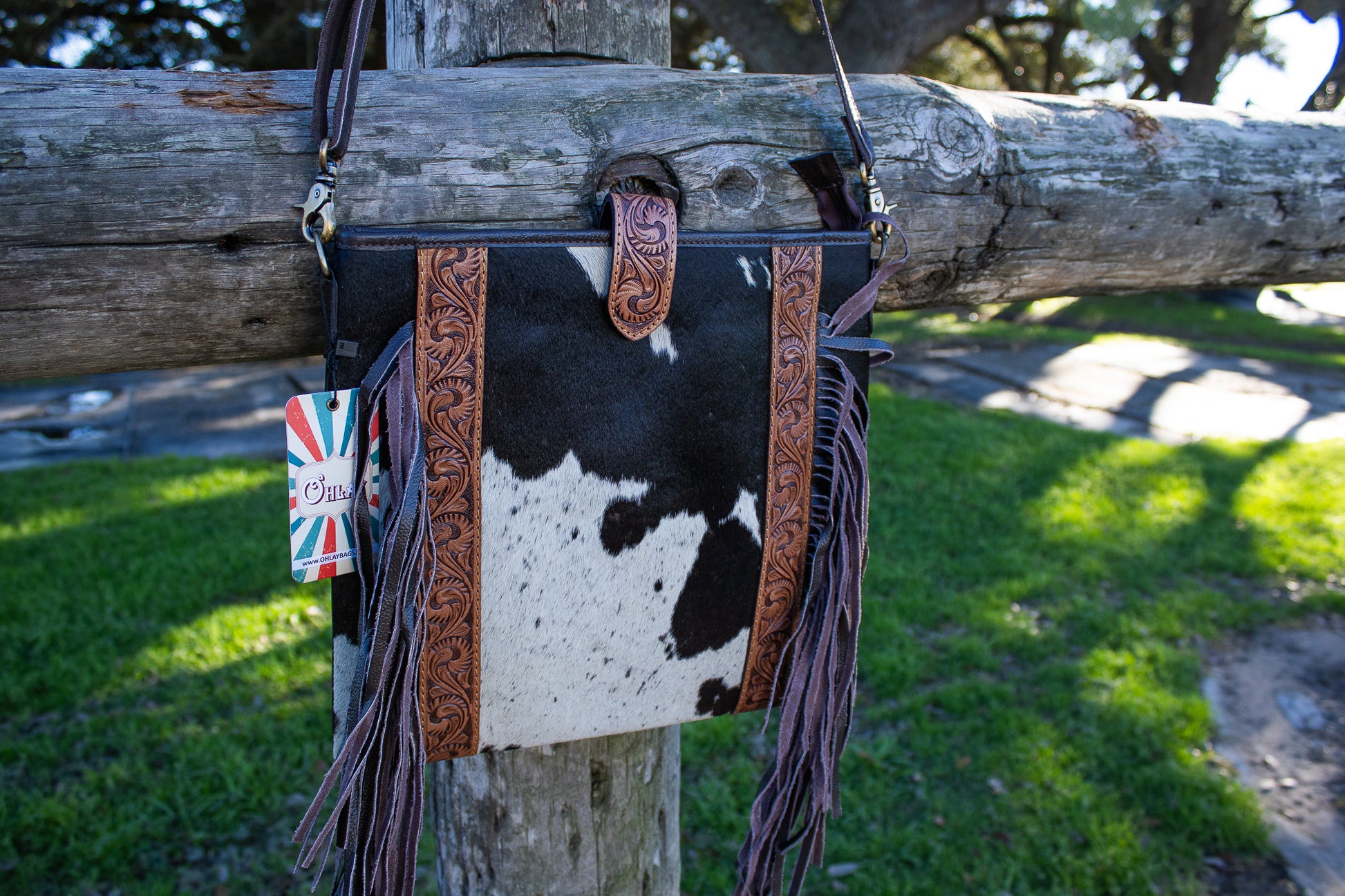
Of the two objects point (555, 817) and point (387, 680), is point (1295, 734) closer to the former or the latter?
point (555, 817)

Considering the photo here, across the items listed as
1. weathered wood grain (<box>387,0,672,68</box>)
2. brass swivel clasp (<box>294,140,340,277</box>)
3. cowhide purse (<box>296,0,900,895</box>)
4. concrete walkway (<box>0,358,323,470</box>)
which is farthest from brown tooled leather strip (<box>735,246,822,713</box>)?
concrete walkway (<box>0,358,323,470</box>)

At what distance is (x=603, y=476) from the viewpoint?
1.13 m

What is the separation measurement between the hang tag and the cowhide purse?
0.09 ft

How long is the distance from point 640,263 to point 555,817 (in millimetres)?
902

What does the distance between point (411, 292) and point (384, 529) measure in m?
0.26

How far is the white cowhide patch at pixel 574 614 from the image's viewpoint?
112cm

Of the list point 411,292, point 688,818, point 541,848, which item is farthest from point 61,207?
point 688,818

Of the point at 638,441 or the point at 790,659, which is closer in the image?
the point at 638,441

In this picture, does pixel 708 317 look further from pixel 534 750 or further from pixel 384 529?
pixel 534 750

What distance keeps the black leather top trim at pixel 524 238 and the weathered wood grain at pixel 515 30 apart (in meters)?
0.35

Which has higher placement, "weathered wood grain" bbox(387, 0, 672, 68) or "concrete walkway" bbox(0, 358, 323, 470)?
"weathered wood grain" bbox(387, 0, 672, 68)

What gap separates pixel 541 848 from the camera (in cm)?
147

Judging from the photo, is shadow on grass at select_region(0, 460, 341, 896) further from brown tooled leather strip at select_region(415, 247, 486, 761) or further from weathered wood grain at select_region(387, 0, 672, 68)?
weathered wood grain at select_region(387, 0, 672, 68)

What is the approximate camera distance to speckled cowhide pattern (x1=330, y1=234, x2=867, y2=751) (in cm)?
106
